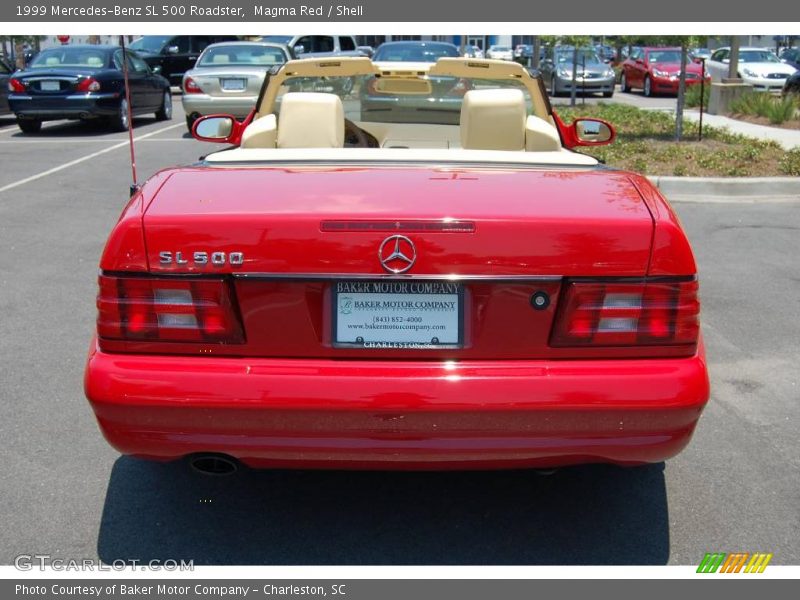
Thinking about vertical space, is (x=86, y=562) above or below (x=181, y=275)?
below

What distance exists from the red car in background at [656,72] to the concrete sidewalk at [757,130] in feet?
23.8

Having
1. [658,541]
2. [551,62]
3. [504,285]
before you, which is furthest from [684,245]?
[551,62]

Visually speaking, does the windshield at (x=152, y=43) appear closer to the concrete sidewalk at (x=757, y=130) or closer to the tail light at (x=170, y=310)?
the concrete sidewalk at (x=757, y=130)

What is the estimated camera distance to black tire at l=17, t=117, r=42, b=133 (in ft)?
56.0

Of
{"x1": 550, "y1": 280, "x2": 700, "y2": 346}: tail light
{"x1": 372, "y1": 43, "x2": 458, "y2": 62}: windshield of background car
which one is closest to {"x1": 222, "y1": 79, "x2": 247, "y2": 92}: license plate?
{"x1": 372, "y1": 43, "x2": 458, "y2": 62}: windshield of background car

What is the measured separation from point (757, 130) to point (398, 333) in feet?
48.3

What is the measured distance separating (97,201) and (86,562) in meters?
7.49

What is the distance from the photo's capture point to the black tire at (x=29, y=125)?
56.0 ft

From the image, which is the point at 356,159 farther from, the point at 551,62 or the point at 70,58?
the point at 551,62

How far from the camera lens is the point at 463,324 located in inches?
116

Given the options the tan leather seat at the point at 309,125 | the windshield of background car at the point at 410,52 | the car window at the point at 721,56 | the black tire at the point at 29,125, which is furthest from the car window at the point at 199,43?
the tan leather seat at the point at 309,125

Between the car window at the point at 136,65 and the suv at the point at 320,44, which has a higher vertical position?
the suv at the point at 320,44

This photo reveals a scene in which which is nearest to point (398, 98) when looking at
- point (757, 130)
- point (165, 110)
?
point (757, 130)

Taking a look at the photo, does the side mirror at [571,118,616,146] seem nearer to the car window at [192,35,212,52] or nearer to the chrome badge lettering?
the chrome badge lettering
